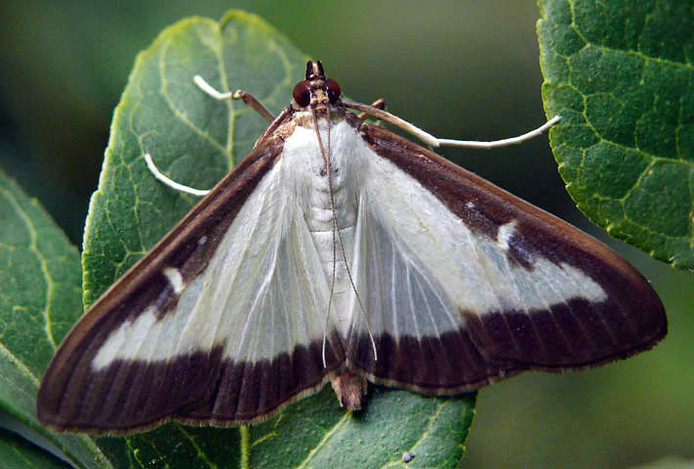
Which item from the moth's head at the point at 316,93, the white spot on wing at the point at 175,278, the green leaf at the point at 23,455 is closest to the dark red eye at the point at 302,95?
the moth's head at the point at 316,93

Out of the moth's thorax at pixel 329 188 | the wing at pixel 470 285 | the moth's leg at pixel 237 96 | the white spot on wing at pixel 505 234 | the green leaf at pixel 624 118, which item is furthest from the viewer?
the moth's leg at pixel 237 96

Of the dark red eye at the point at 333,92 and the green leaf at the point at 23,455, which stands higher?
the dark red eye at the point at 333,92

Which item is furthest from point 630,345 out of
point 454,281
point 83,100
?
point 83,100

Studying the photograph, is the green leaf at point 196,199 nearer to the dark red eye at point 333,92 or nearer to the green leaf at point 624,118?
the dark red eye at point 333,92

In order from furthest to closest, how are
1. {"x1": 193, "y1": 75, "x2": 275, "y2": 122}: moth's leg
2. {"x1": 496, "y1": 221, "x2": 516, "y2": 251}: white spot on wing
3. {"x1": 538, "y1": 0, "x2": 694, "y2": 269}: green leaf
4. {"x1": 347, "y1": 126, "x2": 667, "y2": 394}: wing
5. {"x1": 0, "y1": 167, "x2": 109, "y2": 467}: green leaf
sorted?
{"x1": 193, "y1": 75, "x2": 275, "y2": 122}: moth's leg → {"x1": 496, "y1": 221, "x2": 516, "y2": 251}: white spot on wing → {"x1": 347, "y1": 126, "x2": 667, "y2": 394}: wing → {"x1": 0, "y1": 167, "x2": 109, "y2": 467}: green leaf → {"x1": 538, "y1": 0, "x2": 694, "y2": 269}: green leaf

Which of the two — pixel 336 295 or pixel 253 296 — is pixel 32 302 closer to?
pixel 253 296

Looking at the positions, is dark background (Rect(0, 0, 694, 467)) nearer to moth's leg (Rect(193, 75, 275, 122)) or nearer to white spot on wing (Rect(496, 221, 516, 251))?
moth's leg (Rect(193, 75, 275, 122))

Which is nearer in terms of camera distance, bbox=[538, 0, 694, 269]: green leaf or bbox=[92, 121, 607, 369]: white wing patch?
bbox=[538, 0, 694, 269]: green leaf

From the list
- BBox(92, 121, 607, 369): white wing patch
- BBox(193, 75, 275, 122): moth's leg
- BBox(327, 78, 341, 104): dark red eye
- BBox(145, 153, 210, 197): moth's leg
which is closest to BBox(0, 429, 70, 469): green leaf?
BBox(92, 121, 607, 369): white wing patch
